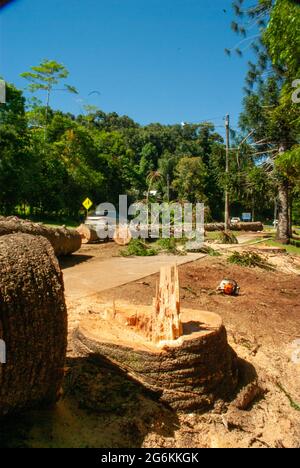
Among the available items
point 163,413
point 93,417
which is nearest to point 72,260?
point 163,413

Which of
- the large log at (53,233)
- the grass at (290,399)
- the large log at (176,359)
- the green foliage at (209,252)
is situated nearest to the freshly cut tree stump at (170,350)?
the large log at (176,359)

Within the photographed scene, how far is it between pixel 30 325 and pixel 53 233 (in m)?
8.53

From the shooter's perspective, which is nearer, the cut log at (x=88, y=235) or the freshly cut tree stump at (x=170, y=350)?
the freshly cut tree stump at (x=170, y=350)

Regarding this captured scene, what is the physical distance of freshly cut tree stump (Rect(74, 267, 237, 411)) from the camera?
3561mm

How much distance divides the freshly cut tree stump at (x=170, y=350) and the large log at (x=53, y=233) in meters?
4.79

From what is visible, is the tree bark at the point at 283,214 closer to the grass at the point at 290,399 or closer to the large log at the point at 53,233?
the large log at the point at 53,233

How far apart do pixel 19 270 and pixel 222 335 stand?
7.27ft

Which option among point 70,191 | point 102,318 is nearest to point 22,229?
point 102,318

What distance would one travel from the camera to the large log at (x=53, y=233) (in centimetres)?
863

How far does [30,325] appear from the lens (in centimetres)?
274

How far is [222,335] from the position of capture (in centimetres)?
397

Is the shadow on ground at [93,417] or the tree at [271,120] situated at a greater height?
the tree at [271,120]

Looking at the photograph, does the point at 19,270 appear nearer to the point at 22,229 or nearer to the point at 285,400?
the point at 285,400

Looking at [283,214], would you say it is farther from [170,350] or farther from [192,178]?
[192,178]
